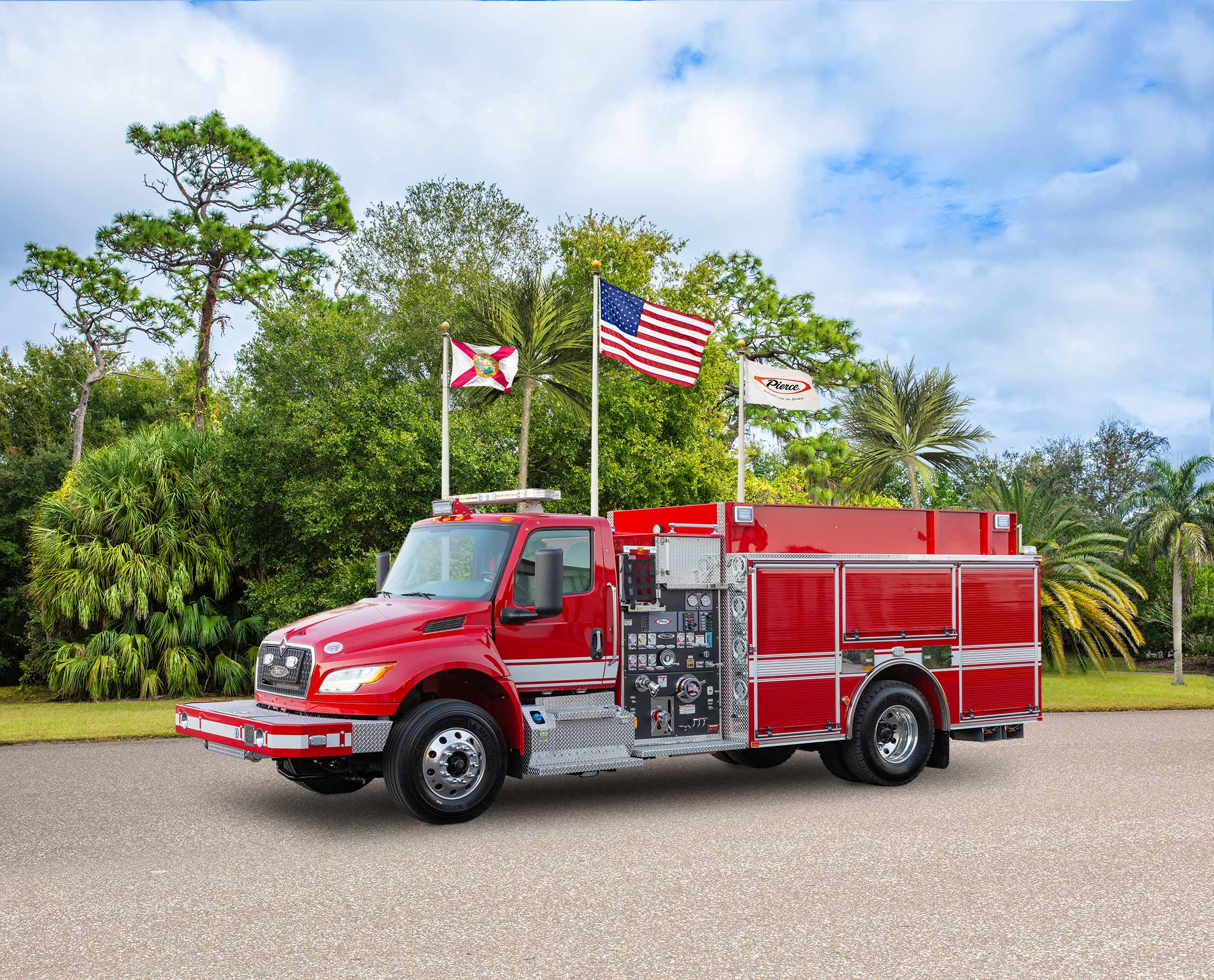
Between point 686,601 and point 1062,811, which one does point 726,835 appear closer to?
point 686,601

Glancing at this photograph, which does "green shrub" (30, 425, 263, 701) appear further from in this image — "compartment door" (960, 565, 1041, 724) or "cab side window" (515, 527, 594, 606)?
"compartment door" (960, 565, 1041, 724)

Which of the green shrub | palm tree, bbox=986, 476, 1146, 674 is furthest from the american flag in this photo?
palm tree, bbox=986, 476, 1146, 674

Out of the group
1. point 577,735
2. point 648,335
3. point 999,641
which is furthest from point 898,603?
point 648,335

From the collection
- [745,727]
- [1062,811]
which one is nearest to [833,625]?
[745,727]

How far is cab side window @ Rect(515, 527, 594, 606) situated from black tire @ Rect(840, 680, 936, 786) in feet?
10.1

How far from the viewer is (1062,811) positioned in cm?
947

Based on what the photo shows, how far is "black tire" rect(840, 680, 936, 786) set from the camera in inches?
422

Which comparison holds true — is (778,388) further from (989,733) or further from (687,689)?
(687,689)

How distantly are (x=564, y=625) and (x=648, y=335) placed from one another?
7898 millimetres

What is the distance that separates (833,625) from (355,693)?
452 centimetres

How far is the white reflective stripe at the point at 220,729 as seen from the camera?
28.3ft

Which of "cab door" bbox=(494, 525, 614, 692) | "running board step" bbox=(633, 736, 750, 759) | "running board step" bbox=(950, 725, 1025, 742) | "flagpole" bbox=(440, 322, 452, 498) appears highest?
"flagpole" bbox=(440, 322, 452, 498)

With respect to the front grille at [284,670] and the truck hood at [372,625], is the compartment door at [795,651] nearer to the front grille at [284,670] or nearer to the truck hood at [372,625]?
the truck hood at [372,625]

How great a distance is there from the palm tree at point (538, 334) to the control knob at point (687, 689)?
9378 millimetres
